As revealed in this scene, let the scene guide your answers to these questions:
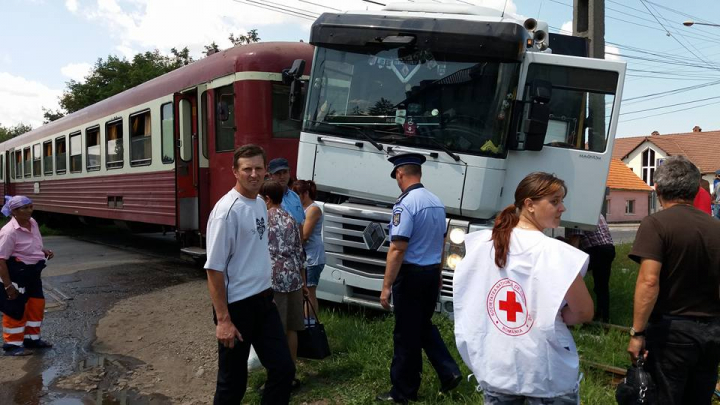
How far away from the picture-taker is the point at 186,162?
31.3 ft

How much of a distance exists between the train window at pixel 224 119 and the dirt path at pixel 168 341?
2011mm

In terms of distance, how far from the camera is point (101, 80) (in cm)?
4272

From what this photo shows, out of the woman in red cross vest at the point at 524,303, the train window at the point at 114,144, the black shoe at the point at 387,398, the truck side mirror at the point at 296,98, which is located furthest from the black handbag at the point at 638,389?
the train window at the point at 114,144

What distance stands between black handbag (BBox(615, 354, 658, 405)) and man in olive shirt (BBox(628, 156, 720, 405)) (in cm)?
7

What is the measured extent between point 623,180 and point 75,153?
36.0 metres

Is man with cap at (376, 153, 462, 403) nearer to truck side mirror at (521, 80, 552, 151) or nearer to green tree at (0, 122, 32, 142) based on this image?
truck side mirror at (521, 80, 552, 151)

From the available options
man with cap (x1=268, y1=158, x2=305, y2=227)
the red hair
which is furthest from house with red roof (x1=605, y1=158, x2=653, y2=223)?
the red hair

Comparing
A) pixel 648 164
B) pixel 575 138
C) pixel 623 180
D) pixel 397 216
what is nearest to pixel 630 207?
pixel 623 180

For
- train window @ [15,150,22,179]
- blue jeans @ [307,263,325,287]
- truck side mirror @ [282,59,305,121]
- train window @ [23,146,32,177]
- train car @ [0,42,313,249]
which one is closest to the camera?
blue jeans @ [307,263,325,287]

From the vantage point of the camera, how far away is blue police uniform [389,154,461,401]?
429cm

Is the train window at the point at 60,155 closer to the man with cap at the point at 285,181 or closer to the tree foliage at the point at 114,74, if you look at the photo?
the man with cap at the point at 285,181

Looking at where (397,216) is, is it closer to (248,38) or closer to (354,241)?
(354,241)

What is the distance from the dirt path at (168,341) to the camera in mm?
5238

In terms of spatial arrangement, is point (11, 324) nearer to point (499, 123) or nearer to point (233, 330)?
point (233, 330)
